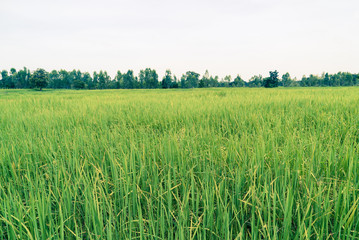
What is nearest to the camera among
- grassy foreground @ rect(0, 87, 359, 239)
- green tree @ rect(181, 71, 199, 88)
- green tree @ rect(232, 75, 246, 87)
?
grassy foreground @ rect(0, 87, 359, 239)

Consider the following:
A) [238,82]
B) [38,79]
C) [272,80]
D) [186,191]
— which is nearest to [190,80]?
[238,82]

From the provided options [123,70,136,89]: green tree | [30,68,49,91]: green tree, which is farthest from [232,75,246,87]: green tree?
[30,68,49,91]: green tree

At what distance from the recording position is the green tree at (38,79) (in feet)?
135

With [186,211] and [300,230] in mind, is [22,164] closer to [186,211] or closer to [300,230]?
[186,211]

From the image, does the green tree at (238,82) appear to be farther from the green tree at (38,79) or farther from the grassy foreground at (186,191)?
the grassy foreground at (186,191)

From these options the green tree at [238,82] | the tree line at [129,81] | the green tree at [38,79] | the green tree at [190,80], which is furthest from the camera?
the green tree at [238,82]

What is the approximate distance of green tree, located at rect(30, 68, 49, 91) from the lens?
4116 cm

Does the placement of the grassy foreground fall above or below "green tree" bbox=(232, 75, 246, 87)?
below

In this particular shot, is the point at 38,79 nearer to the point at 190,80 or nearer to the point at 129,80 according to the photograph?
the point at 129,80

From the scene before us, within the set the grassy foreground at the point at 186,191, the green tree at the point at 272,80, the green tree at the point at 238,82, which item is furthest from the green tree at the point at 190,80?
the grassy foreground at the point at 186,191

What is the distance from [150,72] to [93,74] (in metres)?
26.2

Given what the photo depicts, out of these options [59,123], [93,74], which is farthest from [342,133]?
[93,74]

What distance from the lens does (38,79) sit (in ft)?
135

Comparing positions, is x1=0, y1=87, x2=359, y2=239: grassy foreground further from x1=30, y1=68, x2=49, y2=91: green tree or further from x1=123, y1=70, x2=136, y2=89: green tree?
x1=123, y1=70, x2=136, y2=89: green tree
